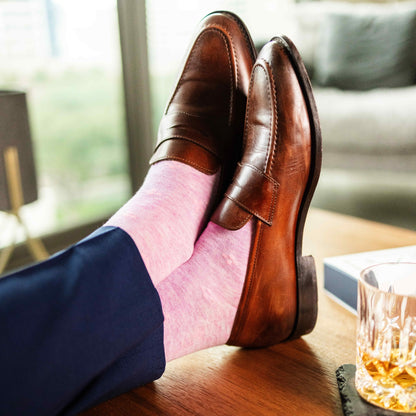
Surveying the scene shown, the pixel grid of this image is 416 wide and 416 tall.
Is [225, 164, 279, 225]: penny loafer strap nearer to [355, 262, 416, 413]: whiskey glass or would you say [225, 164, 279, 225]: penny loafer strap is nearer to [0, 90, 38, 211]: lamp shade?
[355, 262, 416, 413]: whiskey glass

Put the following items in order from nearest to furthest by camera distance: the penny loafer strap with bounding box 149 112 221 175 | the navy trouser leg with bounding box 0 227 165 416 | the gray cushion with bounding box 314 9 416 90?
the navy trouser leg with bounding box 0 227 165 416 → the penny loafer strap with bounding box 149 112 221 175 → the gray cushion with bounding box 314 9 416 90

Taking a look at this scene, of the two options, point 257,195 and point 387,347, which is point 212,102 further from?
point 387,347

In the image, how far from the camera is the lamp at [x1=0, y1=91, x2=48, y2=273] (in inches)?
44.5

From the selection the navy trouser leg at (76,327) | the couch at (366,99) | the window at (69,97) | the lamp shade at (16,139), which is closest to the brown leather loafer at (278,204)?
the navy trouser leg at (76,327)

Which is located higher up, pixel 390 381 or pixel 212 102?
pixel 212 102

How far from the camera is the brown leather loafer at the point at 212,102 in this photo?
71cm

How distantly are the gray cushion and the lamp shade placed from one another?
3.97ft

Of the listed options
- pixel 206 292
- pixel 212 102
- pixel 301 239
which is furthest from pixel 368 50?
pixel 206 292

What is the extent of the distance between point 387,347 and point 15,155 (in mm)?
1027

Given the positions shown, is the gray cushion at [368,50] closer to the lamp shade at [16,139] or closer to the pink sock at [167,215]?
the lamp shade at [16,139]

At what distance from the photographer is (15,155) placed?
119 centimetres

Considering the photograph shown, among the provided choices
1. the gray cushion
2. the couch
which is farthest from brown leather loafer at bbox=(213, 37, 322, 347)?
the gray cushion

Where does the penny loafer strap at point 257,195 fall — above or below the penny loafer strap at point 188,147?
below

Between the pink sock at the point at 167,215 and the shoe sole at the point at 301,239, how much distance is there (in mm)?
134
